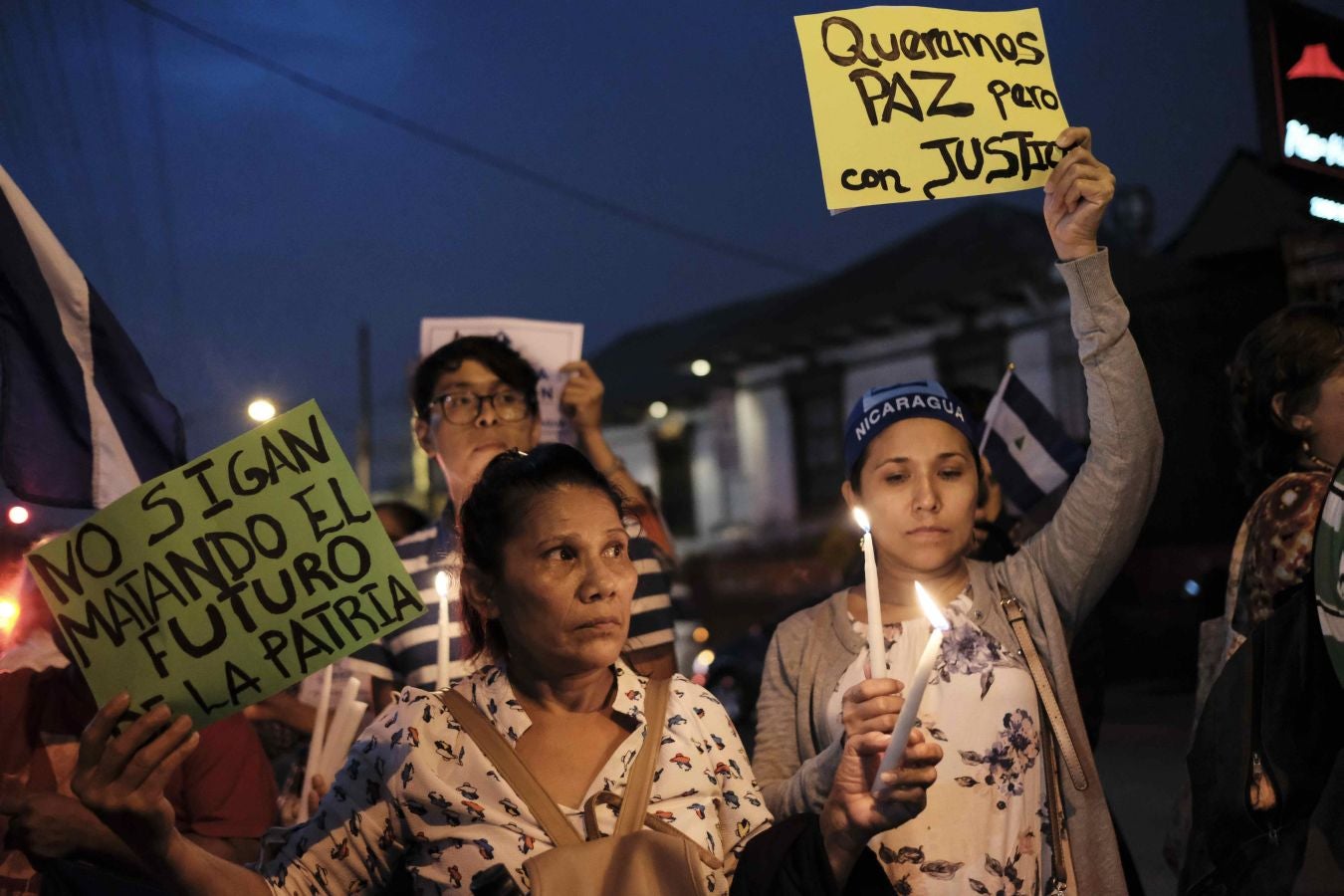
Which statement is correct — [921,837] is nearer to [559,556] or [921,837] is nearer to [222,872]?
[559,556]

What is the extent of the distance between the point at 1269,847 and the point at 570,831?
137cm

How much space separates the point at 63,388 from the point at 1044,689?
3329 mm

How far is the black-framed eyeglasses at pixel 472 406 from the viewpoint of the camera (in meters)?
4.37

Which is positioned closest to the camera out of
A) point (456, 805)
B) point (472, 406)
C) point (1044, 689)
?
point (456, 805)

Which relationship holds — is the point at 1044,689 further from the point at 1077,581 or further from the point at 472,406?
the point at 472,406

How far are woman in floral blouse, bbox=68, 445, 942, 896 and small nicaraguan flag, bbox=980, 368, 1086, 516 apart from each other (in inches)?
106

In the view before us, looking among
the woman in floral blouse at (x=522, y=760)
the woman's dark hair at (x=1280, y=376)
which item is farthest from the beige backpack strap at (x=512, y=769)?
the woman's dark hair at (x=1280, y=376)

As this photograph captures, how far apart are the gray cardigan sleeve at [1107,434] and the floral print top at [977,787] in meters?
0.33


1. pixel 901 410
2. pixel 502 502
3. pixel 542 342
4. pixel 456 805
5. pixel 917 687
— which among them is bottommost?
pixel 456 805

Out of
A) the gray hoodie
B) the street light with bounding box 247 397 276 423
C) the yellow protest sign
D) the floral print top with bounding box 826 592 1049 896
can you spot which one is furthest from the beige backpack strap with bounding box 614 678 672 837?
the street light with bounding box 247 397 276 423

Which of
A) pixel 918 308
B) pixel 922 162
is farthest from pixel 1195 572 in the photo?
pixel 918 308

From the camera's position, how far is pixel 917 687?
6.38 ft

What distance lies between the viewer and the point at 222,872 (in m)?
2.61

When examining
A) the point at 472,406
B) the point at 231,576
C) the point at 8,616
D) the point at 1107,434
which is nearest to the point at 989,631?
the point at 1107,434
